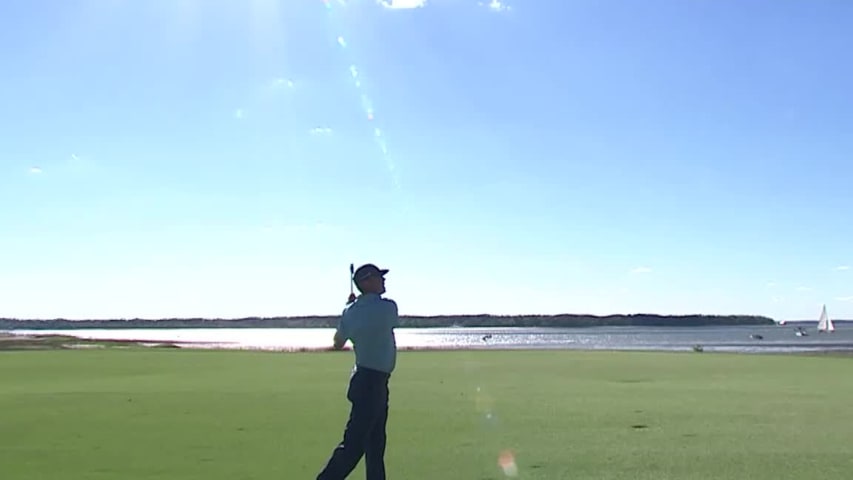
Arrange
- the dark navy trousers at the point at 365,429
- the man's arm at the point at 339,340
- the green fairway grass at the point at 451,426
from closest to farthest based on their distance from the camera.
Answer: the dark navy trousers at the point at 365,429 < the man's arm at the point at 339,340 < the green fairway grass at the point at 451,426

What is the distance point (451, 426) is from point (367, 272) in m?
4.41

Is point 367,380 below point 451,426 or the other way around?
the other way around

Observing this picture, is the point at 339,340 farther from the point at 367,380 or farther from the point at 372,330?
the point at 367,380

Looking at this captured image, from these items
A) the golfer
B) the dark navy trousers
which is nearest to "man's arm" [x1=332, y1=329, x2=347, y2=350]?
the golfer

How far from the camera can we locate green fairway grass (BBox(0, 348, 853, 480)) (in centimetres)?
813

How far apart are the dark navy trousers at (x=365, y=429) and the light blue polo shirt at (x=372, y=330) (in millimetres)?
85

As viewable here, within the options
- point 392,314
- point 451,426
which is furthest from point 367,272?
point 451,426

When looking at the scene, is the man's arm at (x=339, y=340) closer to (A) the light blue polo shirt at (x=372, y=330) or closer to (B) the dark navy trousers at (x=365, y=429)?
(A) the light blue polo shirt at (x=372, y=330)

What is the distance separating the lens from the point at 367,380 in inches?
269

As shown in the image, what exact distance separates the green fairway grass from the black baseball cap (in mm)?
1870

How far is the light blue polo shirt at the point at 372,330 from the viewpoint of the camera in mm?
6848

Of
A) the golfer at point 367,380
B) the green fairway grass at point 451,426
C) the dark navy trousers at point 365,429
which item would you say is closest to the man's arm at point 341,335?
the golfer at point 367,380

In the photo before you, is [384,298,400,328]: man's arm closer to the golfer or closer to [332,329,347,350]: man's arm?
the golfer

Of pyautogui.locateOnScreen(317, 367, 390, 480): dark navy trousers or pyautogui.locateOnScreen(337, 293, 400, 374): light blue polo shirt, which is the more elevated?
pyautogui.locateOnScreen(337, 293, 400, 374): light blue polo shirt
